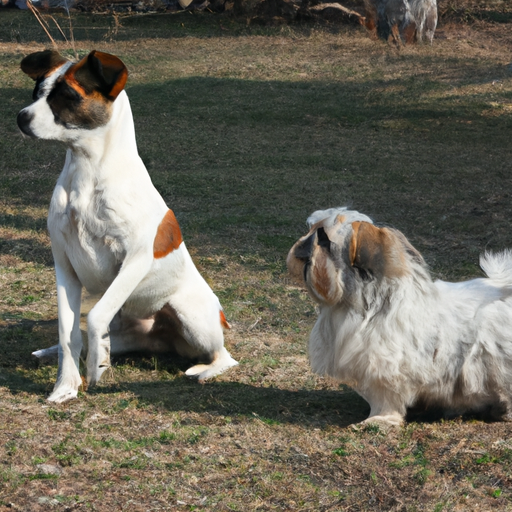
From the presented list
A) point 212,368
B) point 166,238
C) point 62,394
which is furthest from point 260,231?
point 62,394

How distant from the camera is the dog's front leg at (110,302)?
450 cm

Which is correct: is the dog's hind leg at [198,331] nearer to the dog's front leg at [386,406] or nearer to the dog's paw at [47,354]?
the dog's paw at [47,354]

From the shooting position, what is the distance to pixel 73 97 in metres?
4.30

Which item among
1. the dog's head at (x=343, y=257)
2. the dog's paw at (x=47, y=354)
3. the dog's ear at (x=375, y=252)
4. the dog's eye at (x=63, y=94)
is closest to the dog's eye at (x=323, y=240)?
the dog's head at (x=343, y=257)

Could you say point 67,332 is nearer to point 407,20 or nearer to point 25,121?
point 25,121

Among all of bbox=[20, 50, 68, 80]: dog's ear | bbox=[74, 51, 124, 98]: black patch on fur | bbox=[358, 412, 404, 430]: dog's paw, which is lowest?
bbox=[358, 412, 404, 430]: dog's paw

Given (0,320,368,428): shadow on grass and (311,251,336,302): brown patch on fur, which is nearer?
→ (311,251,336,302): brown patch on fur

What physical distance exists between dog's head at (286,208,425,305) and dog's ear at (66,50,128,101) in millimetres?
1317

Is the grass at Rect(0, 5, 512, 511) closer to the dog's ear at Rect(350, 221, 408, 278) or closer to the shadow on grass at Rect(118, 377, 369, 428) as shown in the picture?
the shadow on grass at Rect(118, 377, 369, 428)

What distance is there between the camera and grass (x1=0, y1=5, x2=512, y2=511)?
3.79 meters

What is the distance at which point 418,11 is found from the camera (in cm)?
2055

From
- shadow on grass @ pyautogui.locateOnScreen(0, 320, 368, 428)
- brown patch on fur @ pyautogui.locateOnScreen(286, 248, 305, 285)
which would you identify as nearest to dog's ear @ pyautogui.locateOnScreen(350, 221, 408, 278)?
brown patch on fur @ pyautogui.locateOnScreen(286, 248, 305, 285)

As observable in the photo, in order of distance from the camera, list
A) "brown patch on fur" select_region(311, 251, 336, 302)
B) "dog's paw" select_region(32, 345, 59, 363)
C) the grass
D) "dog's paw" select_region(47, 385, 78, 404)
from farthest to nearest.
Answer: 1. "dog's paw" select_region(32, 345, 59, 363)
2. "dog's paw" select_region(47, 385, 78, 404)
3. "brown patch on fur" select_region(311, 251, 336, 302)
4. the grass

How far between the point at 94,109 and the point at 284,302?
10.2 feet
